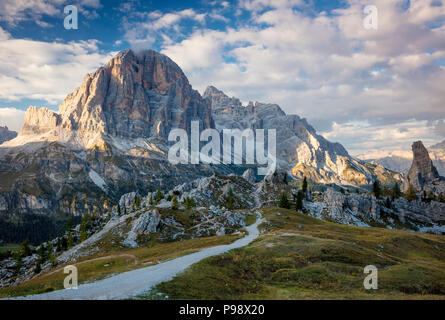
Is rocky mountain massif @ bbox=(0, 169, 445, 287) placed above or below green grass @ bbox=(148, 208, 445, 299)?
below

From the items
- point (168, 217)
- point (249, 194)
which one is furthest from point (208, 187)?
point (168, 217)

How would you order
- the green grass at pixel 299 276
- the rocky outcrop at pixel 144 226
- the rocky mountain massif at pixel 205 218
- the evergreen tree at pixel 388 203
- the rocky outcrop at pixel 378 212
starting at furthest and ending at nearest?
1. the evergreen tree at pixel 388 203
2. the rocky outcrop at pixel 378 212
3. the rocky mountain massif at pixel 205 218
4. the rocky outcrop at pixel 144 226
5. the green grass at pixel 299 276

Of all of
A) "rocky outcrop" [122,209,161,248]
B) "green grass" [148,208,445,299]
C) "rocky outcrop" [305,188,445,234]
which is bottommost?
"rocky outcrop" [305,188,445,234]

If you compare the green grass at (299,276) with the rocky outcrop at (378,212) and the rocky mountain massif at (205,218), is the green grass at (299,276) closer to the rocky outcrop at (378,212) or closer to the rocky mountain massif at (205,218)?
the rocky mountain massif at (205,218)

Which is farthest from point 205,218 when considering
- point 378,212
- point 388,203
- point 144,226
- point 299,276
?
point 388,203

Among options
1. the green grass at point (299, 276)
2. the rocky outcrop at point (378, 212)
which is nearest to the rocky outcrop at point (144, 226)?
the green grass at point (299, 276)

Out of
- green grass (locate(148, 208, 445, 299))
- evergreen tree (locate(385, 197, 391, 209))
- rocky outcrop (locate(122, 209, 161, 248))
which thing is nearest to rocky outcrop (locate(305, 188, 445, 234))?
evergreen tree (locate(385, 197, 391, 209))

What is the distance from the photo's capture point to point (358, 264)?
4366cm

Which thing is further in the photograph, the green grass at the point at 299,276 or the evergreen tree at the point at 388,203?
the evergreen tree at the point at 388,203

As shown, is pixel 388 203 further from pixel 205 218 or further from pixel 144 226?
pixel 144 226

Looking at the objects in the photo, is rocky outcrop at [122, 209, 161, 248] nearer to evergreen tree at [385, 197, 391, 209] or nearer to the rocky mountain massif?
the rocky mountain massif

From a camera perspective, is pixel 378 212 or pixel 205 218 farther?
pixel 378 212

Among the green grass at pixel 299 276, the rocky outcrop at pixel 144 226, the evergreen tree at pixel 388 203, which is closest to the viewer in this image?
the green grass at pixel 299 276
